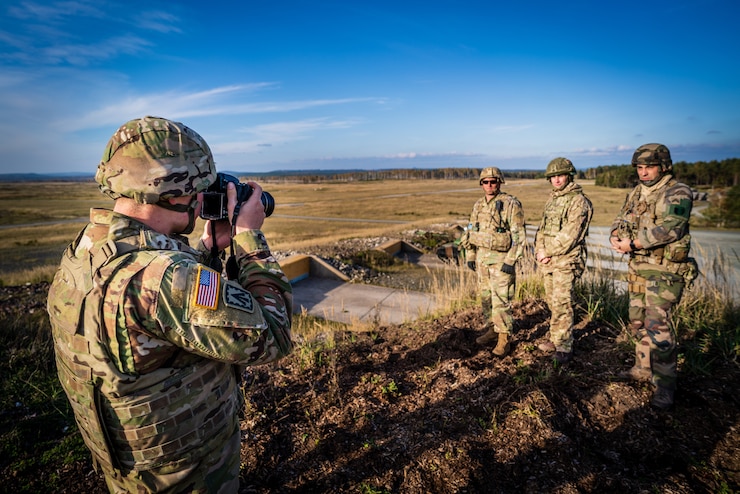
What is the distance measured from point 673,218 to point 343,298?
205 inches

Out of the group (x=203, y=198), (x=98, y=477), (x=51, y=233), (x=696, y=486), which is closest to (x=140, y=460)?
(x=203, y=198)

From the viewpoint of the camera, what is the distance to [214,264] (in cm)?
172

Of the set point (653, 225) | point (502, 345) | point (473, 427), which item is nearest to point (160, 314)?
point (473, 427)

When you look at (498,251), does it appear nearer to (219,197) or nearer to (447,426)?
(447,426)

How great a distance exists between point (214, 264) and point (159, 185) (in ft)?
1.62

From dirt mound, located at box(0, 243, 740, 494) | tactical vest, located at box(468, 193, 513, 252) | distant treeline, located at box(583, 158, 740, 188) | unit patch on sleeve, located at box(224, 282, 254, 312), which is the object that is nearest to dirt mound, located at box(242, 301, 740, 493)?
dirt mound, located at box(0, 243, 740, 494)

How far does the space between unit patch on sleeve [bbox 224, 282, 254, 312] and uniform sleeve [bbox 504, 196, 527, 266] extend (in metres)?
3.72

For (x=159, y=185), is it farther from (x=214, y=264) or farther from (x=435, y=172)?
(x=435, y=172)

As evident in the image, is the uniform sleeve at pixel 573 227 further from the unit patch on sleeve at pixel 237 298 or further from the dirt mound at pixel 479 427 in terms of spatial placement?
the unit patch on sleeve at pixel 237 298

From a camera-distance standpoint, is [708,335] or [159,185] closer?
[159,185]

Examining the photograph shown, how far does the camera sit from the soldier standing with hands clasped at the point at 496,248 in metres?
4.27

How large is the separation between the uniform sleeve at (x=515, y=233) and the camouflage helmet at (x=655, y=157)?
125 centimetres

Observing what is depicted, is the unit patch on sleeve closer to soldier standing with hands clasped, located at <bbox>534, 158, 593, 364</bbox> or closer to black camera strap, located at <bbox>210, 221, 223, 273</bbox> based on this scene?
black camera strap, located at <bbox>210, 221, 223, 273</bbox>

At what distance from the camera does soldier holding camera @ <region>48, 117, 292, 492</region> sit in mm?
1203
